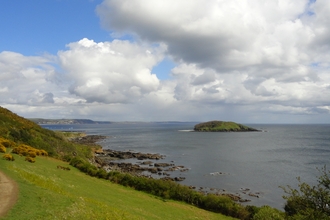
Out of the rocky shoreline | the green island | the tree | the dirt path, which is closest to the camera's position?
the dirt path

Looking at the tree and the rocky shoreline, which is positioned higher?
the tree

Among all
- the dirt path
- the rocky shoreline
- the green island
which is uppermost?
the dirt path

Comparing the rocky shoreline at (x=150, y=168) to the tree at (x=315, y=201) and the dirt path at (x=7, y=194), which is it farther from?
the dirt path at (x=7, y=194)

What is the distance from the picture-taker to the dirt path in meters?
15.4

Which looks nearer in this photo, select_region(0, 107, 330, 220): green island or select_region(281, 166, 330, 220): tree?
select_region(0, 107, 330, 220): green island

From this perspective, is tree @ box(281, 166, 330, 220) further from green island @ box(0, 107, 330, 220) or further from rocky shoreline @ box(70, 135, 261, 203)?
rocky shoreline @ box(70, 135, 261, 203)

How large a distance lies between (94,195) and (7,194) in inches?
499

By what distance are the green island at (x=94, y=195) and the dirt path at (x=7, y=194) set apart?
0.58 feet

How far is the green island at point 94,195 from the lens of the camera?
17.7m

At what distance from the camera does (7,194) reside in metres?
17.8

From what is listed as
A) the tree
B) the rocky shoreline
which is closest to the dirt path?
the tree

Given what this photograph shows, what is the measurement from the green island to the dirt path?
0.18 meters

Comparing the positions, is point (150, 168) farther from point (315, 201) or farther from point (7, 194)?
point (7, 194)

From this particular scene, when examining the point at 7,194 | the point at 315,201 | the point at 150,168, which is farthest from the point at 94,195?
the point at 150,168
